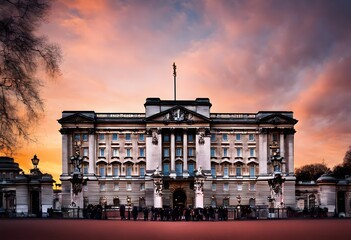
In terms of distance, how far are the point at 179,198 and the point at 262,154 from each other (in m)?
17.2

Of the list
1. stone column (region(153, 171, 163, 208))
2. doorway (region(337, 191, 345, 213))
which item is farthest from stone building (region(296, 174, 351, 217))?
stone column (region(153, 171, 163, 208))

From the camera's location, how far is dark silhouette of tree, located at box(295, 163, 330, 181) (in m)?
160

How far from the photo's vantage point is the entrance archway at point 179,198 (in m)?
107

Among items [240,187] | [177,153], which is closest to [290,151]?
[240,187]

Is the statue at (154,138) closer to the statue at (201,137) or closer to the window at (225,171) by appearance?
the statue at (201,137)

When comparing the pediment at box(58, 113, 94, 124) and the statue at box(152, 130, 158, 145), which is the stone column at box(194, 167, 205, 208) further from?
the pediment at box(58, 113, 94, 124)

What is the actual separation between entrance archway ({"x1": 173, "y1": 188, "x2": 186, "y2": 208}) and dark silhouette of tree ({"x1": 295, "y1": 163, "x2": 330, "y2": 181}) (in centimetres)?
5924

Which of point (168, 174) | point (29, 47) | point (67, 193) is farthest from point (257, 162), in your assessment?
point (29, 47)

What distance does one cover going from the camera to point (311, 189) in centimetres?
10469

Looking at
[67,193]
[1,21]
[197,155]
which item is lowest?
[67,193]

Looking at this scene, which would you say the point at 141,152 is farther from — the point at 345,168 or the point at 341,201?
the point at 345,168

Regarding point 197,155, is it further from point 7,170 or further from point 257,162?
point 7,170

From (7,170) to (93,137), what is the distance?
977 inches

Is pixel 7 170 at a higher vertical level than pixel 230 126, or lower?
lower
